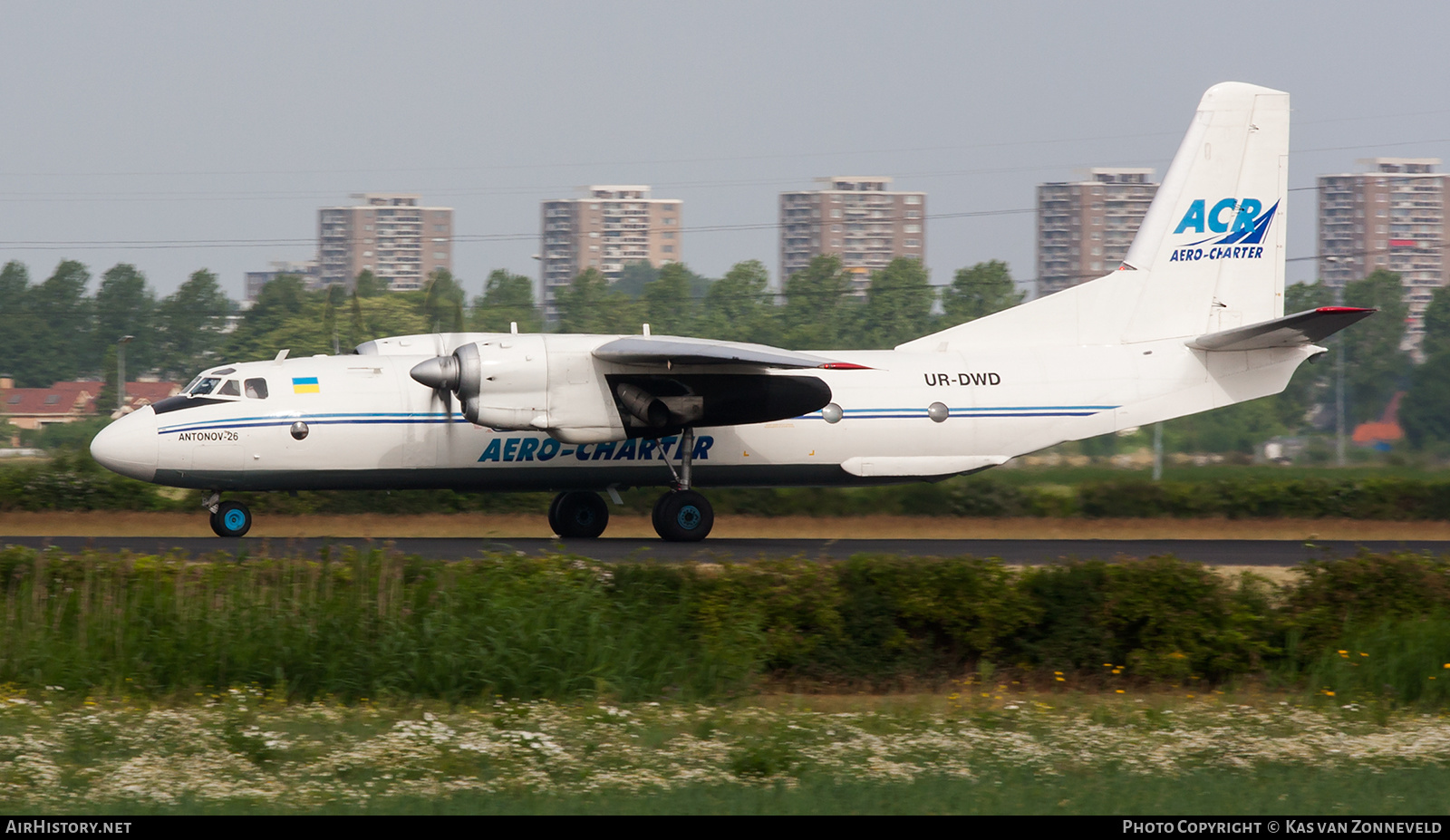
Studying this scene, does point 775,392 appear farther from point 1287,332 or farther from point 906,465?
point 1287,332

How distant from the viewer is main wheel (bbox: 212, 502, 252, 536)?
18.2 meters

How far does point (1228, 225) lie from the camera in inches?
841

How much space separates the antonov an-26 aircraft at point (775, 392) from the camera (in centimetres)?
1766

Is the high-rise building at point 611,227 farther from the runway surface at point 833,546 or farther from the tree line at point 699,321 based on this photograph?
the runway surface at point 833,546

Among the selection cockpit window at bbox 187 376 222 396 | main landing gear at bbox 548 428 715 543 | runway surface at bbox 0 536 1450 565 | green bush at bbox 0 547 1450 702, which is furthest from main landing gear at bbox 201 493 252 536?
green bush at bbox 0 547 1450 702

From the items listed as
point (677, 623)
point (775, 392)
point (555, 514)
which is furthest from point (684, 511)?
point (677, 623)

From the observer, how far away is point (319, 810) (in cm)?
655

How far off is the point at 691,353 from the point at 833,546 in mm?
3559

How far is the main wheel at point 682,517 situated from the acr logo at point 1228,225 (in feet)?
30.8

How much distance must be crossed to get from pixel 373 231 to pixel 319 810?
9134 cm

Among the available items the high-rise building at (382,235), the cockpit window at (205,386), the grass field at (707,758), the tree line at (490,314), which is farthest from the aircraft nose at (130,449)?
the high-rise building at (382,235)

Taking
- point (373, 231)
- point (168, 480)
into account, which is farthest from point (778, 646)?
point (373, 231)

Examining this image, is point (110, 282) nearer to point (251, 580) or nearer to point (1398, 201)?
point (251, 580)

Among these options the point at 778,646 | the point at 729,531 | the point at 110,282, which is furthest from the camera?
the point at 110,282
